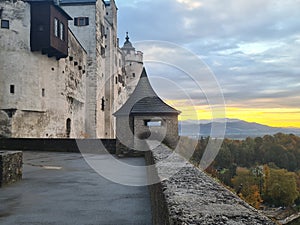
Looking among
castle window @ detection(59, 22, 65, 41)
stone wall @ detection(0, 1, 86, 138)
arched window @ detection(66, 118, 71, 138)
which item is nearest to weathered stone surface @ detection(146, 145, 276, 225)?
stone wall @ detection(0, 1, 86, 138)

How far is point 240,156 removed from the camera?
67.4 m

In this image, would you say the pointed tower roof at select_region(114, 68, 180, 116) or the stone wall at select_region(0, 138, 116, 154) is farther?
the stone wall at select_region(0, 138, 116, 154)

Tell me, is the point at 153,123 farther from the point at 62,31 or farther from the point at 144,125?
the point at 62,31

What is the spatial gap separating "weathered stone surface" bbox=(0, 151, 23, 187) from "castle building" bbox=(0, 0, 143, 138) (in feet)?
48.8

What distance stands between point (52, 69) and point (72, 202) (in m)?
22.1

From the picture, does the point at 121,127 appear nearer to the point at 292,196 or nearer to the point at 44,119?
the point at 44,119

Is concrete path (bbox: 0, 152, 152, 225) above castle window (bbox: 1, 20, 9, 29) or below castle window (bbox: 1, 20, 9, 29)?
below

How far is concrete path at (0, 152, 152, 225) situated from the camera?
516cm

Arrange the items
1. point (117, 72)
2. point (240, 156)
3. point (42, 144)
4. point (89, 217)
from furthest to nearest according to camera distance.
A: point (240, 156)
point (117, 72)
point (42, 144)
point (89, 217)

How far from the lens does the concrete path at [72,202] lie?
5160 mm

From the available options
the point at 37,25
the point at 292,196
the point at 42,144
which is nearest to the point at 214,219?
the point at 42,144

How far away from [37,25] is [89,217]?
21.2 m

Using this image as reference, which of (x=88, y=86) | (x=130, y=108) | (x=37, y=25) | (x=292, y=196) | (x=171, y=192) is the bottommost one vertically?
(x=292, y=196)

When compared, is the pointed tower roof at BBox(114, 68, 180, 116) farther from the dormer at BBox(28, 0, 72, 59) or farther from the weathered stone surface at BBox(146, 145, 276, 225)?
the weathered stone surface at BBox(146, 145, 276, 225)
